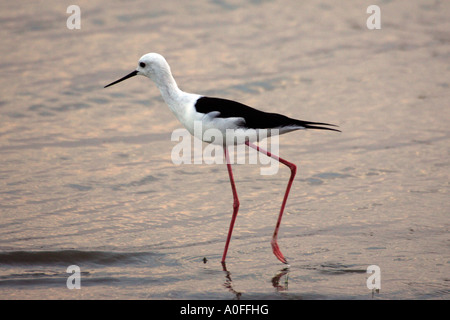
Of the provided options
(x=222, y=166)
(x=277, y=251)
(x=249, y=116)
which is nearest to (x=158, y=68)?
(x=249, y=116)

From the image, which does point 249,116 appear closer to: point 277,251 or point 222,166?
point 277,251

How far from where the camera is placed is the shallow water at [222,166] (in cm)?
593

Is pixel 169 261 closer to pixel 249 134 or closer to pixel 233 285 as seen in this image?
pixel 233 285

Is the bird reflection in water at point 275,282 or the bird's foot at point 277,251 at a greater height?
the bird's foot at point 277,251

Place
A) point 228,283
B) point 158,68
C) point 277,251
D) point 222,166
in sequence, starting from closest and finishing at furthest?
point 228,283 < point 277,251 < point 158,68 < point 222,166

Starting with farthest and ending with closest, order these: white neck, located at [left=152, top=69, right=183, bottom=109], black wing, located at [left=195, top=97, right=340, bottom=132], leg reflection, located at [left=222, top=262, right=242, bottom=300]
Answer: white neck, located at [left=152, top=69, right=183, bottom=109], black wing, located at [left=195, top=97, right=340, bottom=132], leg reflection, located at [left=222, top=262, right=242, bottom=300]

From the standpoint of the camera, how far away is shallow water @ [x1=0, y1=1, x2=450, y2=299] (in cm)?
593

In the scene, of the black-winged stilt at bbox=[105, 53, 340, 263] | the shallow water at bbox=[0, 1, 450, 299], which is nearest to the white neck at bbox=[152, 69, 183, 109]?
the black-winged stilt at bbox=[105, 53, 340, 263]

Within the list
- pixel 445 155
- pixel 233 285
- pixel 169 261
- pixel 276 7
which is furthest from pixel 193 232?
pixel 276 7

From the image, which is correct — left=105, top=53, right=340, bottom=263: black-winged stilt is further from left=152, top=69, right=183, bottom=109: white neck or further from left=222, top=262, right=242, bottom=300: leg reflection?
left=222, top=262, right=242, bottom=300: leg reflection

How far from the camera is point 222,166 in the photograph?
27.5ft

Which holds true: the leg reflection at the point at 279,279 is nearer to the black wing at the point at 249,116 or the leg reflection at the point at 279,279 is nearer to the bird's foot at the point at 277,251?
the bird's foot at the point at 277,251

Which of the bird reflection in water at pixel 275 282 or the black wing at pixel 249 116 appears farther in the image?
the black wing at pixel 249 116

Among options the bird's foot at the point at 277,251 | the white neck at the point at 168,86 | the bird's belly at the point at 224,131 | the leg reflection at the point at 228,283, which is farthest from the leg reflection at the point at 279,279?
the white neck at the point at 168,86
